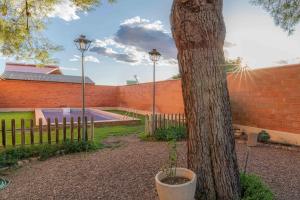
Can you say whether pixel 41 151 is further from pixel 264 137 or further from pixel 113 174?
pixel 264 137

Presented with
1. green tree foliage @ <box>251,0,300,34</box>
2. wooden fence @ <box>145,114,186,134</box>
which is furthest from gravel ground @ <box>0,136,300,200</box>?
green tree foliage @ <box>251,0,300,34</box>

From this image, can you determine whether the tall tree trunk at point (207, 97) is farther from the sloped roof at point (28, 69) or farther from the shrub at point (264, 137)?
the sloped roof at point (28, 69)

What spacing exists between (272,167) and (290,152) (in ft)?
6.62

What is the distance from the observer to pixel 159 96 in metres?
15.8

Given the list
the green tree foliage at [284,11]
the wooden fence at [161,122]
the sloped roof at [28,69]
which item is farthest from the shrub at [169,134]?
the sloped roof at [28,69]

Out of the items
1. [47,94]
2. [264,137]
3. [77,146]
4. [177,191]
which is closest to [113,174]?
[177,191]

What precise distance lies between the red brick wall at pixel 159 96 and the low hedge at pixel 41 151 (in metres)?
7.68

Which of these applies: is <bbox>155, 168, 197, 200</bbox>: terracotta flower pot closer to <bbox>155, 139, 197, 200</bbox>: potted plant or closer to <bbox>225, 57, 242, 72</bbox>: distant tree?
<bbox>155, 139, 197, 200</bbox>: potted plant

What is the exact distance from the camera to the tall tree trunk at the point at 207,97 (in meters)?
3.13

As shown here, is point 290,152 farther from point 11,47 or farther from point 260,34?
point 11,47

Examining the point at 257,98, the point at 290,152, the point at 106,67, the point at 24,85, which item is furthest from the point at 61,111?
the point at 290,152

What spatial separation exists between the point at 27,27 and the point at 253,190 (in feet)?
28.1

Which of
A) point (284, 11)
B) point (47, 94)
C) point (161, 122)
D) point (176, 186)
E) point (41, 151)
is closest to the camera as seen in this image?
point (176, 186)

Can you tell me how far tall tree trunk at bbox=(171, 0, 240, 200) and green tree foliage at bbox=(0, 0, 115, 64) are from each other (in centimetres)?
570
